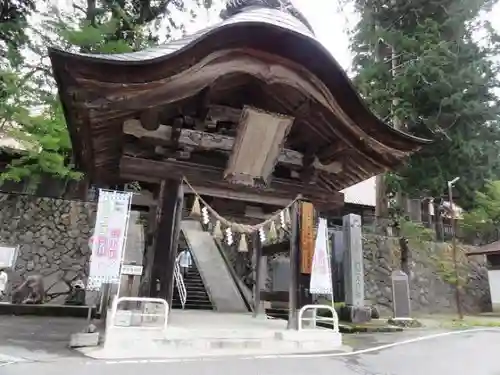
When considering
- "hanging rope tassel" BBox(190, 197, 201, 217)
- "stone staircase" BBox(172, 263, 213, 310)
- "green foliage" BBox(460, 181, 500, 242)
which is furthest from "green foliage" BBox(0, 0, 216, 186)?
"green foliage" BBox(460, 181, 500, 242)

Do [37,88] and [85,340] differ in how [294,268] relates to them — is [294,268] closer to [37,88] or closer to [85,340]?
[85,340]

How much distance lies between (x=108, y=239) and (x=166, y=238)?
0.78 meters

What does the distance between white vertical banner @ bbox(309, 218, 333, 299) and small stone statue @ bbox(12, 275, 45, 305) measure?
9.25 metres

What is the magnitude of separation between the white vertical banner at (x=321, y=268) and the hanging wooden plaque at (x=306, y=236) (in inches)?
3.3

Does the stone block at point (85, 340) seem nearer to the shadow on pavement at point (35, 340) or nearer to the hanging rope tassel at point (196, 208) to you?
the shadow on pavement at point (35, 340)

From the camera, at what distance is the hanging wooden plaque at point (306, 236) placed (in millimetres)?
6324

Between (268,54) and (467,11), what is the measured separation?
16534 millimetres

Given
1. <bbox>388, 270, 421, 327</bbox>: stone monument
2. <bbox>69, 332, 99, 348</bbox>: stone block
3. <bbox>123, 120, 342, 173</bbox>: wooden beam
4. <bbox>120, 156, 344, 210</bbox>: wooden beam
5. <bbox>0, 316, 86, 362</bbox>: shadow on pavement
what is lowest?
<bbox>0, 316, 86, 362</bbox>: shadow on pavement

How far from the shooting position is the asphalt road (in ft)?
13.4

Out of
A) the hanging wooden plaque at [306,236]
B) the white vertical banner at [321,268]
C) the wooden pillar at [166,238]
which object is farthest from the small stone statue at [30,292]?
the white vertical banner at [321,268]

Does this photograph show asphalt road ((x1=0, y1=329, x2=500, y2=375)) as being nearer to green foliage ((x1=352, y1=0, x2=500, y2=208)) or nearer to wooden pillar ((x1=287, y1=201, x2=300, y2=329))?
wooden pillar ((x1=287, y1=201, x2=300, y2=329))

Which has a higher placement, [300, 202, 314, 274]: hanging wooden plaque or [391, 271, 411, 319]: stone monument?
[300, 202, 314, 274]: hanging wooden plaque

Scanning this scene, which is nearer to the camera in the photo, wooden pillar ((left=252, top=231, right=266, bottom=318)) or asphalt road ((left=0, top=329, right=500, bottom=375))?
asphalt road ((left=0, top=329, right=500, bottom=375))

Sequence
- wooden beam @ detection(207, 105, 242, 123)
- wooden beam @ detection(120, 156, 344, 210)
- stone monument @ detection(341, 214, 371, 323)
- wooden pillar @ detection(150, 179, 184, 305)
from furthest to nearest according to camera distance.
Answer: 1. stone monument @ detection(341, 214, 371, 323)
2. wooden beam @ detection(207, 105, 242, 123)
3. wooden beam @ detection(120, 156, 344, 210)
4. wooden pillar @ detection(150, 179, 184, 305)
